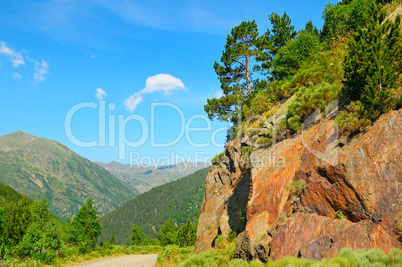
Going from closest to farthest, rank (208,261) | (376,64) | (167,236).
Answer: (376,64)
(208,261)
(167,236)

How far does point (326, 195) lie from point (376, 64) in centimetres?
499

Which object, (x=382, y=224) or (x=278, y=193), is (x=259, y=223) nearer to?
(x=278, y=193)

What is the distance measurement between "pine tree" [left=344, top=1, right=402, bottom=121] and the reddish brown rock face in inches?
23.9

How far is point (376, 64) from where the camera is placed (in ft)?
29.4

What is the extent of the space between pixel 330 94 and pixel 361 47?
9.50 ft

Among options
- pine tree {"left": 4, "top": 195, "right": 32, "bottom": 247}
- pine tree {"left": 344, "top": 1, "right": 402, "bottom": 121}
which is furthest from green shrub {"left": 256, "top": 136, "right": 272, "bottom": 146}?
pine tree {"left": 4, "top": 195, "right": 32, "bottom": 247}

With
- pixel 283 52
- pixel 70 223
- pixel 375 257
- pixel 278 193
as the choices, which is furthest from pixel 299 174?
pixel 70 223

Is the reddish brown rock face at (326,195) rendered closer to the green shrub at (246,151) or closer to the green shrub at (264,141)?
the green shrub at (264,141)

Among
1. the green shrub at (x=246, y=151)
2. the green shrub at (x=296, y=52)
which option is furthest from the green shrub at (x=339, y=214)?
the green shrub at (x=296, y=52)

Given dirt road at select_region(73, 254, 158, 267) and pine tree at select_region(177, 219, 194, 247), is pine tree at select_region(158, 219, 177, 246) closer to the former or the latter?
pine tree at select_region(177, 219, 194, 247)

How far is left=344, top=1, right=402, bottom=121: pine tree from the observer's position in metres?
8.70

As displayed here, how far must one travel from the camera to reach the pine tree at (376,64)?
343 inches

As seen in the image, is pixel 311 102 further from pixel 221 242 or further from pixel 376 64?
pixel 221 242

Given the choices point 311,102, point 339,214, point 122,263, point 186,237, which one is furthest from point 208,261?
point 186,237
